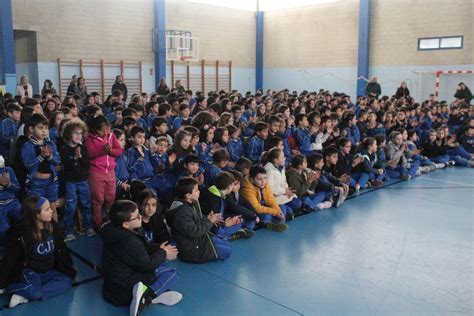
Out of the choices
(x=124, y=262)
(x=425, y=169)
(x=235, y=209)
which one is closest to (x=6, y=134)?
(x=235, y=209)

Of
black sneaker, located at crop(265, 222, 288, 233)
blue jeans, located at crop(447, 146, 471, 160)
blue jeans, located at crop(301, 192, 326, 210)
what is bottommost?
black sneaker, located at crop(265, 222, 288, 233)

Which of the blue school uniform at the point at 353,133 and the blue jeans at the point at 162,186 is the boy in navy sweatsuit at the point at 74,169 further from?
the blue school uniform at the point at 353,133

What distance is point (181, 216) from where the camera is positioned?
3.56 m

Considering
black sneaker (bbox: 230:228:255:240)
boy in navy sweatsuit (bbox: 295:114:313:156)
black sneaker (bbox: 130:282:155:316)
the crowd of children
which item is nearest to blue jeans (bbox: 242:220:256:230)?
the crowd of children

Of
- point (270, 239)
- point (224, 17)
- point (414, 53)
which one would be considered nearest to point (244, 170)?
point (270, 239)

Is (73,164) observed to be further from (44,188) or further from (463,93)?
(463,93)

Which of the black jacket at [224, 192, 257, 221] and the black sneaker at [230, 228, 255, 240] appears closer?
the black sneaker at [230, 228, 255, 240]

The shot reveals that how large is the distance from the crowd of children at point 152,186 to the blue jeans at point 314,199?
0.02 m

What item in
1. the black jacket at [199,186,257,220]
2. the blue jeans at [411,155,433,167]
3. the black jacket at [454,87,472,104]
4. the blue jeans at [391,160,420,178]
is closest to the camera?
the black jacket at [199,186,257,220]

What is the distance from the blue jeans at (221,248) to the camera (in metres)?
3.71

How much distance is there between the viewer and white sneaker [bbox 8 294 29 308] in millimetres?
2924

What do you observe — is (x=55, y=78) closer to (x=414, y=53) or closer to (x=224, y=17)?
(x=224, y=17)

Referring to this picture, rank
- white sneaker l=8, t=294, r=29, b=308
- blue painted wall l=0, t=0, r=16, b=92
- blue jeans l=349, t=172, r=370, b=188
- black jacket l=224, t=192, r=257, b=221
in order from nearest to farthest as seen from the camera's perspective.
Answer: white sneaker l=8, t=294, r=29, b=308 < black jacket l=224, t=192, r=257, b=221 < blue jeans l=349, t=172, r=370, b=188 < blue painted wall l=0, t=0, r=16, b=92

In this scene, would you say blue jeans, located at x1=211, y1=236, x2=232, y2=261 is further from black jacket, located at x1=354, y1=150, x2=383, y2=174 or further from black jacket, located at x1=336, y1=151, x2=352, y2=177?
black jacket, located at x1=354, y1=150, x2=383, y2=174
